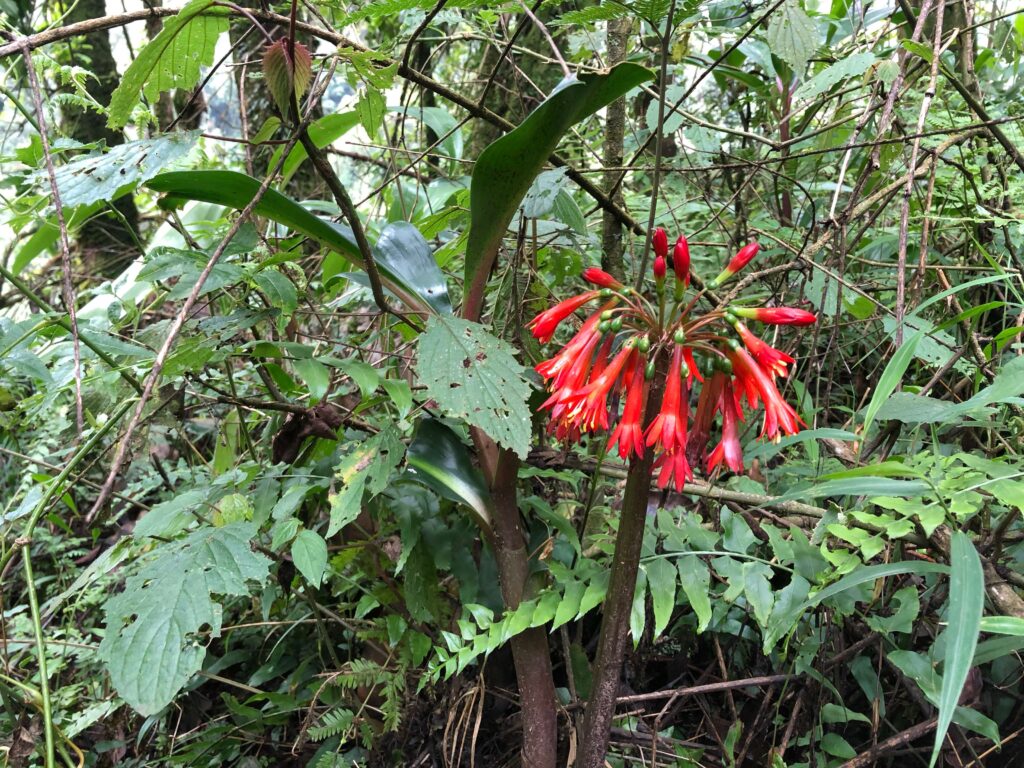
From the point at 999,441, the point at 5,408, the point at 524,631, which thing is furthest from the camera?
the point at 5,408

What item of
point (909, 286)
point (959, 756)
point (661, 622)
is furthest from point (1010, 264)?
point (661, 622)

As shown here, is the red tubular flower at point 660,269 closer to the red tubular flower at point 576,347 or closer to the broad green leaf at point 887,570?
the red tubular flower at point 576,347

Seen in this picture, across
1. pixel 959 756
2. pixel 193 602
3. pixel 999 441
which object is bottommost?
pixel 959 756

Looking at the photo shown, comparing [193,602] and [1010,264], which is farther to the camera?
[1010,264]

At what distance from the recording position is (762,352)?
95 cm

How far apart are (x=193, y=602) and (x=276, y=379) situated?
2.21 feet

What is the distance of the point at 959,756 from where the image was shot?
118cm

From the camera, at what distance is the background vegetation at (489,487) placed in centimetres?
100

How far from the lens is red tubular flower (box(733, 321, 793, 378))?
3.05ft

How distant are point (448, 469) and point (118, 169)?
0.72 meters

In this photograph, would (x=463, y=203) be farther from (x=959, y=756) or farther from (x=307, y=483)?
(x=959, y=756)

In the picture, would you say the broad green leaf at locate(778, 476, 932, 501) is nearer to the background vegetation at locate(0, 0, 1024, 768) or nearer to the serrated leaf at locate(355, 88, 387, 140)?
the background vegetation at locate(0, 0, 1024, 768)

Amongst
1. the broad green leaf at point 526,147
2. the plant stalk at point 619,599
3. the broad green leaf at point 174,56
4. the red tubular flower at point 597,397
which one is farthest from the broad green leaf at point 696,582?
the broad green leaf at point 174,56

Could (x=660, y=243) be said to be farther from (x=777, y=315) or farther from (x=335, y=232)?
(x=335, y=232)
